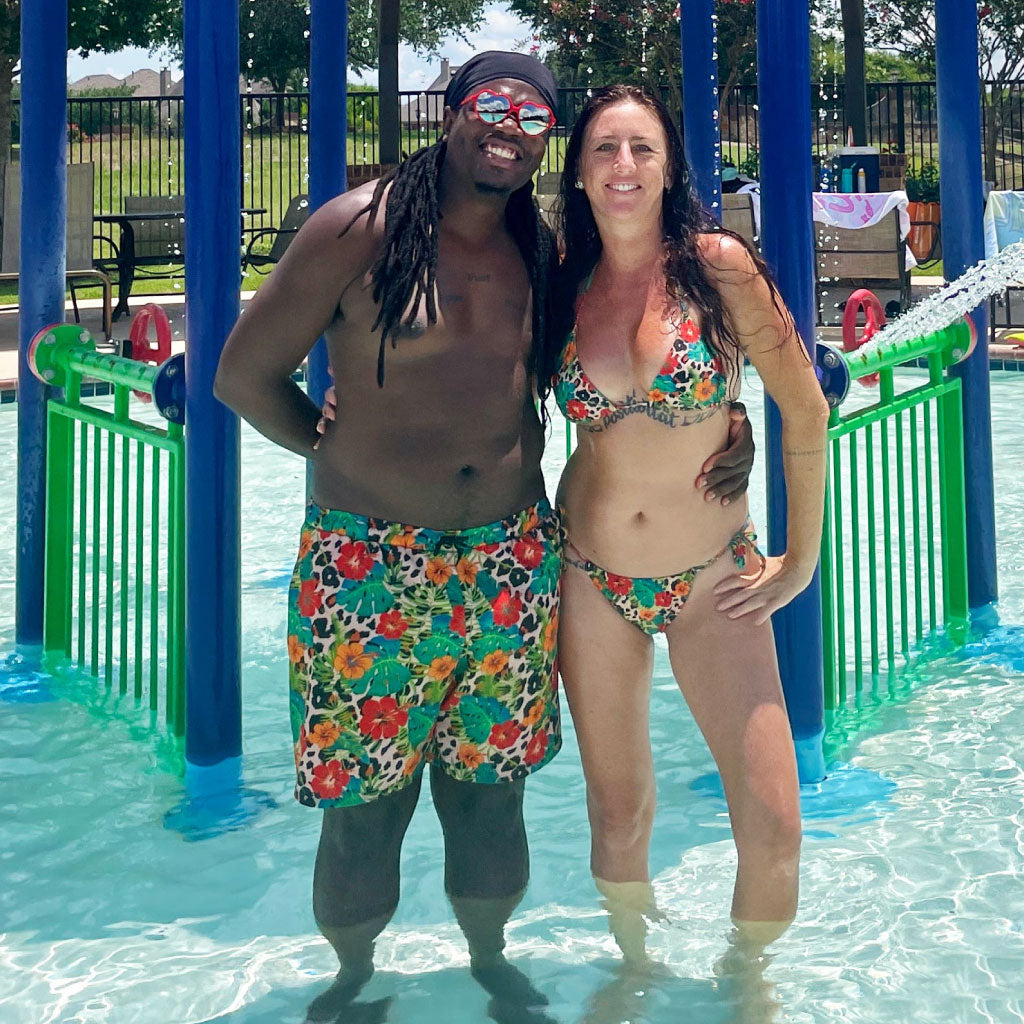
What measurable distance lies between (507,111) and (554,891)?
1948 millimetres

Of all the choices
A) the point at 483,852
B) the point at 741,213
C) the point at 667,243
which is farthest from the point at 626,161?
the point at 741,213

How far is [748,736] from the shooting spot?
293 cm

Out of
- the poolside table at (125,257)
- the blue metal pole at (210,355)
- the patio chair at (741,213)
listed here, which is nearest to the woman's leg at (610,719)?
the blue metal pole at (210,355)

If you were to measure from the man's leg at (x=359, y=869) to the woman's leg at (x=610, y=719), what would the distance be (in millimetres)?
368

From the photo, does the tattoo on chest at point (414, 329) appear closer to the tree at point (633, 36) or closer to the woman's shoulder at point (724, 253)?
the woman's shoulder at point (724, 253)

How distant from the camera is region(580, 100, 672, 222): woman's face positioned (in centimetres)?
279

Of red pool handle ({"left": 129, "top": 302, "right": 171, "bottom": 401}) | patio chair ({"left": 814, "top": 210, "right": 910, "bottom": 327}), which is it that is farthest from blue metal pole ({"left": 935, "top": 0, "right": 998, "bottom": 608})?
patio chair ({"left": 814, "top": 210, "right": 910, "bottom": 327})

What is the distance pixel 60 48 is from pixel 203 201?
4.52 ft

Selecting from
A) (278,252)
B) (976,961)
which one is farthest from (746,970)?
(278,252)

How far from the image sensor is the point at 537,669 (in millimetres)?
2914

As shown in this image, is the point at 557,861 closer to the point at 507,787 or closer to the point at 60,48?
the point at 507,787

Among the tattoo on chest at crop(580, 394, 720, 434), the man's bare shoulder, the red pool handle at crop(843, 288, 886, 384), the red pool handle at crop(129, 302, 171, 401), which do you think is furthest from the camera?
the red pool handle at crop(129, 302, 171, 401)

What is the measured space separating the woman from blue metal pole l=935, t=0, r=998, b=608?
2.53 m

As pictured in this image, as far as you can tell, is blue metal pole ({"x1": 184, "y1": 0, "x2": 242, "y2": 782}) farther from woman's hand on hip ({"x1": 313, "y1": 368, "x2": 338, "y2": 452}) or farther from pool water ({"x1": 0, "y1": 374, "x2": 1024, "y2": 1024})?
woman's hand on hip ({"x1": 313, "y1": 368, "x2": 338, "y2": 452})
